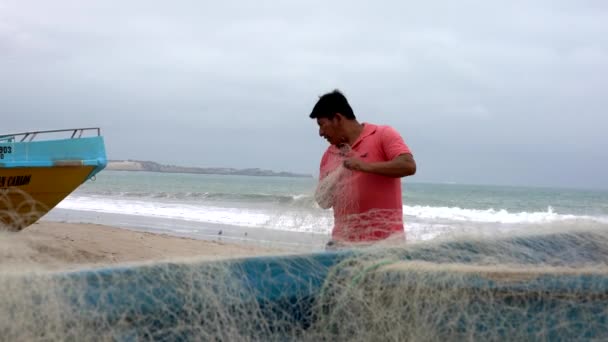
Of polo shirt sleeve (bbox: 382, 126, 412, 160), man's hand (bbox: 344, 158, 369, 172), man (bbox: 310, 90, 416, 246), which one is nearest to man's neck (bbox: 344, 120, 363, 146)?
man (bbox: 310, 90, 416, 246)

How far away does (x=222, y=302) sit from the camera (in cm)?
190

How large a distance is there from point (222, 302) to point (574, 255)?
54.5 inches

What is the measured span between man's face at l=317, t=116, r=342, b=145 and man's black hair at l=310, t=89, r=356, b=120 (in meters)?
0.02


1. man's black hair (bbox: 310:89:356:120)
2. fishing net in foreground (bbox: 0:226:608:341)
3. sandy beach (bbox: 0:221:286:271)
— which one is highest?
man's black hair (bbox: 310:89:356:120)

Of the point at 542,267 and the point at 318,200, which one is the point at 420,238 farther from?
the point at 318,200

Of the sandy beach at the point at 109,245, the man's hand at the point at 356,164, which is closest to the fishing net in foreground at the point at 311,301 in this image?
the sandy beach at the point at 109,245

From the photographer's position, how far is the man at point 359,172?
A: 2.93 meters

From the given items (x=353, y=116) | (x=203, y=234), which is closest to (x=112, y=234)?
(x=203, y=234)

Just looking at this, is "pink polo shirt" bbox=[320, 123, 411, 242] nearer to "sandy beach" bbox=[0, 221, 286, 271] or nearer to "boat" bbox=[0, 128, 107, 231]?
"sandy beach" bbox=[0, 221, 286, 271]

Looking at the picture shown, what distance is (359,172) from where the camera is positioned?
306 cm

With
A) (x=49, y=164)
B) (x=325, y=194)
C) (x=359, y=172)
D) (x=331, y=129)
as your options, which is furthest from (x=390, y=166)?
(x=49, y=164)

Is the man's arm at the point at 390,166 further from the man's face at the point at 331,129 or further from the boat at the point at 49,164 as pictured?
the boat at the point at 49,164

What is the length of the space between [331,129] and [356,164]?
42 centimetres

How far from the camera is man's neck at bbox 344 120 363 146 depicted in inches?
131
